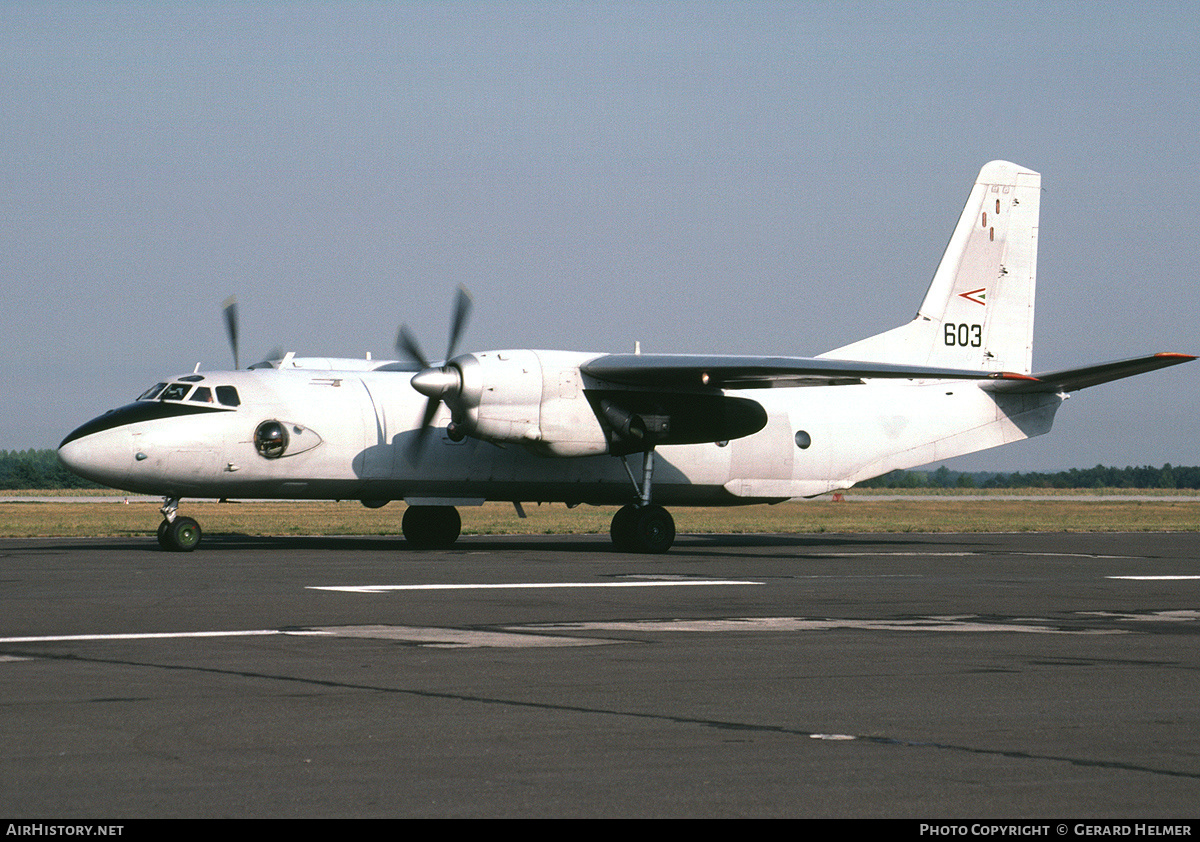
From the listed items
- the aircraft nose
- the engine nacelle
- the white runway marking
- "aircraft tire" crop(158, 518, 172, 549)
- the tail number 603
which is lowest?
"aircraft tire" crop(158, 518, 172, 549)

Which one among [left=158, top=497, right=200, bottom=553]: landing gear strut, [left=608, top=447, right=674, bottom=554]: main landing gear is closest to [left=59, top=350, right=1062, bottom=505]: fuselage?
[left=158, top=497, right=200, bottom=553]: landing gear strut

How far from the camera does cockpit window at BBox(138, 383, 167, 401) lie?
83.6ft

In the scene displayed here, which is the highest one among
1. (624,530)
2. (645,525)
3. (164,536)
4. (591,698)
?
(591,698)

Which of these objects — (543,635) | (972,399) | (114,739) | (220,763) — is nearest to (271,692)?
(114,739)

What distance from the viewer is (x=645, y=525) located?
2709 centimetres

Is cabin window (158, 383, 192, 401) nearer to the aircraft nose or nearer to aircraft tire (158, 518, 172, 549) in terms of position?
the aircraft nose

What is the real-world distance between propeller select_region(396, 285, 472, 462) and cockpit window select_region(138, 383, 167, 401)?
4988 millimetres

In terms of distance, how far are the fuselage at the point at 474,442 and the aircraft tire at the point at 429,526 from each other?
3.53 ft

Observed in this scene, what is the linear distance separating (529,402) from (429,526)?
4.55m

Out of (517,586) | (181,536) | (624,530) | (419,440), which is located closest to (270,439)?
(181,536)

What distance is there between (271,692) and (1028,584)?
13366 mm

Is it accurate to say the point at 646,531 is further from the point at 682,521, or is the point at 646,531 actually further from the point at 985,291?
the point at 682,521

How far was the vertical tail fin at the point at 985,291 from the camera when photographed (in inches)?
1299

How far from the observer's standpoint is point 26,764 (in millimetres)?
6574
